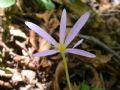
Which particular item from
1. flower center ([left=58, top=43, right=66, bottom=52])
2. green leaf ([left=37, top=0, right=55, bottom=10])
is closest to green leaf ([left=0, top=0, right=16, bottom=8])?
green leaf ([left=37, top=0, right=55, bottom=10])

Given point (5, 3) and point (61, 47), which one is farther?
point (5, 3)

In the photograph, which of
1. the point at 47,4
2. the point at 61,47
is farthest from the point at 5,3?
the point at 61,47

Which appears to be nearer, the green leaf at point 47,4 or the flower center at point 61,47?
the flower center at point 61,47

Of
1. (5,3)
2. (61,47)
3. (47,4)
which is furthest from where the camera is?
(47,4)

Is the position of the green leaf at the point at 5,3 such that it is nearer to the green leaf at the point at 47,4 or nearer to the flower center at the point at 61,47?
the green leaf at the point at 47,4

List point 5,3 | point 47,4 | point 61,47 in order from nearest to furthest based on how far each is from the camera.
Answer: point 61,47, point 5,3, point 47,4

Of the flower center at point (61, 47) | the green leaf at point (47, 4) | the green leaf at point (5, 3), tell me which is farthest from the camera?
the green leaf at point (47, 4)

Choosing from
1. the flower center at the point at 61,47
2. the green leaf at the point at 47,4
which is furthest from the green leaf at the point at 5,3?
the flower center at the point at 61,47

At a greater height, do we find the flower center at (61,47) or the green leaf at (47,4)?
the green leaf at (47,4)

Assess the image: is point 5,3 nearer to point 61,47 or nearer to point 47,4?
point 47,4

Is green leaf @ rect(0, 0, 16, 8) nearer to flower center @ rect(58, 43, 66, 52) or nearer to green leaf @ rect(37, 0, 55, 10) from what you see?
green leaf @ rect(37, 0, 55, 10)

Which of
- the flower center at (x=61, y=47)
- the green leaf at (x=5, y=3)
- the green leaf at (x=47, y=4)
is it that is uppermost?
the green leaf at (x=47, y=4)

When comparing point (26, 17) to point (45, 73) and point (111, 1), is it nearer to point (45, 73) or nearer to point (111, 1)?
point (45, 73)
